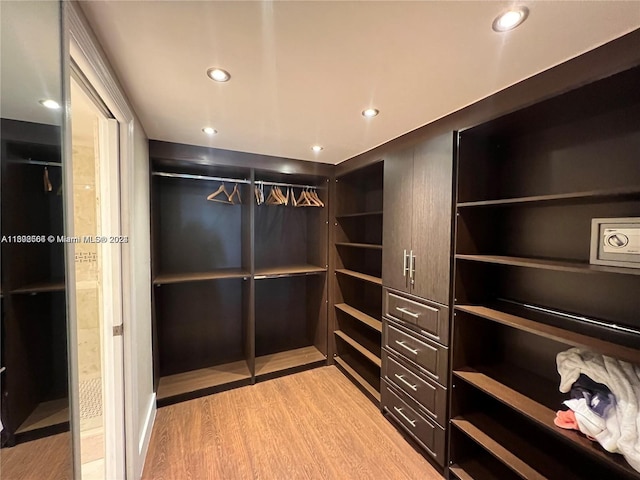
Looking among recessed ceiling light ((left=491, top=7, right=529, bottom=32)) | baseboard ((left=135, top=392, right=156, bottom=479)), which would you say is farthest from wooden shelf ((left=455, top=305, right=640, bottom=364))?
baseboard ((left=135, top=392, right=156, bottom=479))

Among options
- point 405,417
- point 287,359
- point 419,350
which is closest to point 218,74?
point 419,350

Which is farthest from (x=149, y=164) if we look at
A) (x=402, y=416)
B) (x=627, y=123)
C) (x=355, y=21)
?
(x=627, y=123)

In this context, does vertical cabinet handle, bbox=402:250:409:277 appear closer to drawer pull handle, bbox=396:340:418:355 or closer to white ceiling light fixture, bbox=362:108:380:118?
drawer pull handle, bbox=396:340:418:355

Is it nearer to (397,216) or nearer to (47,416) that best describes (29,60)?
(47,416)

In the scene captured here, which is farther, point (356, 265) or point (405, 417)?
point (356, 265)

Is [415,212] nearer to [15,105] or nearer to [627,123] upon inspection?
[627,123]

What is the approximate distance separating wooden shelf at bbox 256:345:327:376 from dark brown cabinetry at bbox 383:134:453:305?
57.9 inches

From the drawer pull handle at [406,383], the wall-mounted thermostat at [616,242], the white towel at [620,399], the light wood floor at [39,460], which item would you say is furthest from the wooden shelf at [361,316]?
the light wood floor at [39,460]

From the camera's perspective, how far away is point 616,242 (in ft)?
3.74

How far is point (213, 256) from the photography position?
2.93m

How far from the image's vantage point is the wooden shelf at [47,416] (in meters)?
0.67

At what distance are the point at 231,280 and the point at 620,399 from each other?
2.94 meters

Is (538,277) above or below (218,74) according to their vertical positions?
below

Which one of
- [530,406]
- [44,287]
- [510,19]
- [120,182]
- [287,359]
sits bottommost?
[287,359]
